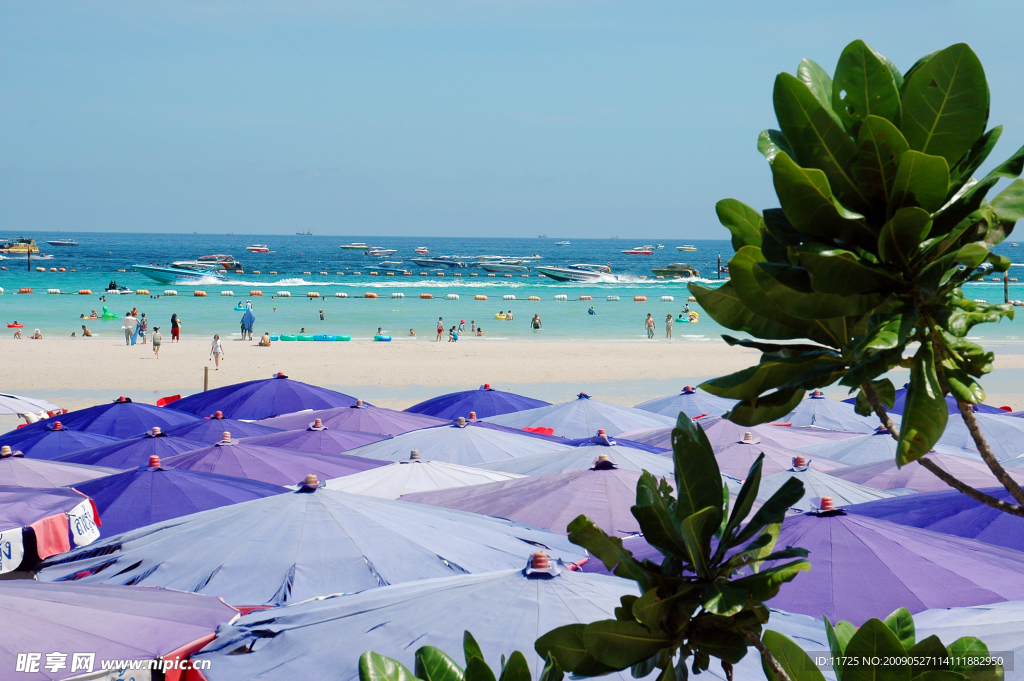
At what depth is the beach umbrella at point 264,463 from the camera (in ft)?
26.4

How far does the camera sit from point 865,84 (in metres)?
1.53

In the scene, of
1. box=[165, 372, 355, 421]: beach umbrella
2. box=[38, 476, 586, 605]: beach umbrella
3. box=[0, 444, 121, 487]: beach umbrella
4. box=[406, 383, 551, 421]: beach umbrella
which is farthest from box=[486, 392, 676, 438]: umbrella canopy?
box=[38, 476, 586, 605]: beach umbrella

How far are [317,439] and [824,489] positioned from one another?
18.8 feet

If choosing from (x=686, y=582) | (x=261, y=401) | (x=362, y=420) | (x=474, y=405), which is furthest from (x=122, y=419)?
(x=686, y=582)

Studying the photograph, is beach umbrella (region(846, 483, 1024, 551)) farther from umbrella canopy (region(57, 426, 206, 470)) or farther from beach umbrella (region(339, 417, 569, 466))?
umbrella canopy (region(57, 426, 206, 470))

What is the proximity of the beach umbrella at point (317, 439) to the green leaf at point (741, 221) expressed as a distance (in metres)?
8.34

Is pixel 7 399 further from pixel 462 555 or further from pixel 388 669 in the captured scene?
pixel 388 669

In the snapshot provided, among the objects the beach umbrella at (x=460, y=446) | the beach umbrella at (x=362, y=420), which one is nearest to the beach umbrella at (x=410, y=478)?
the beach umbrella at (x=460, y=446)

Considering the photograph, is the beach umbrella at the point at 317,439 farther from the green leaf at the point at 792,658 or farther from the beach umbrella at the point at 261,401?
the green leaf at the point at 792,658

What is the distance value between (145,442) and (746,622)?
29.1 feet

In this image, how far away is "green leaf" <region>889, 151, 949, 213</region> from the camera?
1398mm

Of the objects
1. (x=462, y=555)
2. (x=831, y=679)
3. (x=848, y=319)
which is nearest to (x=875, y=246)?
(x=848, y=319)

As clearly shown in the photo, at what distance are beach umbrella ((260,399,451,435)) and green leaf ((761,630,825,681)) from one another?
9620mm

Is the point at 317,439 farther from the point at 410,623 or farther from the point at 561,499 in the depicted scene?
the point at 410,623
